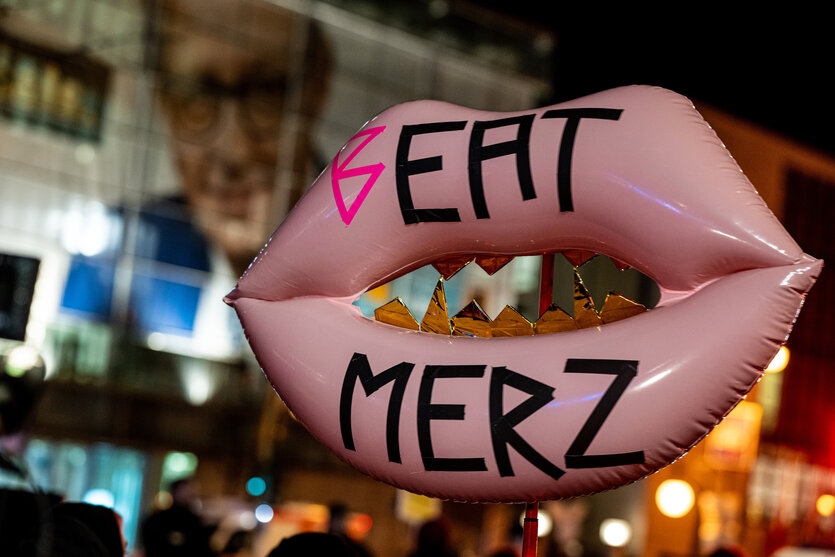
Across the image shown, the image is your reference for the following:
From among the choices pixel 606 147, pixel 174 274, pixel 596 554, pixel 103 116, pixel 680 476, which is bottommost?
pixel 596 554

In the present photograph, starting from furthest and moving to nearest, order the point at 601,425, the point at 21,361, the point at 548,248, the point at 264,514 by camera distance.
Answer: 1. the point at 264,514
2. the point at 21,361
3. the point at 548,248
4. the point at 601,425

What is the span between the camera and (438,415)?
2.31 meters

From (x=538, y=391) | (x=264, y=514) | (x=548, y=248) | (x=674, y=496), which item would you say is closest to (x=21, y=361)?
(x=548, y=248)

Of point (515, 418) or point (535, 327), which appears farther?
point (535, 327)

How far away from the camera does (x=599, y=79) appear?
12766 millimetres

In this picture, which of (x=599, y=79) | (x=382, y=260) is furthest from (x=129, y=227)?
(x=382, y=260)

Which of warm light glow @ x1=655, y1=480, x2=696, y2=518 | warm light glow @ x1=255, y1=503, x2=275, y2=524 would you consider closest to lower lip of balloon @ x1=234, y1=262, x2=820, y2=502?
warm light glow @ x1=255, y1=503, x2=275, y2=524

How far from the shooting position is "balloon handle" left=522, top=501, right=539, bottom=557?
2.60 meters

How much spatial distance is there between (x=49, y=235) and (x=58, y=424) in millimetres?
2791

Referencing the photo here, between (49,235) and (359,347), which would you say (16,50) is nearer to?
(49,235)

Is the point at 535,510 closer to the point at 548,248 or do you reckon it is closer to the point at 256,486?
the point at 548,248

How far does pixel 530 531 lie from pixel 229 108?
14.4 m

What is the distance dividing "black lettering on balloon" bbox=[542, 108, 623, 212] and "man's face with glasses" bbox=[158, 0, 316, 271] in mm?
14241

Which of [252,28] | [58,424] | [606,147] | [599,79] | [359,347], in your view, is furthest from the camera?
[252,28]
